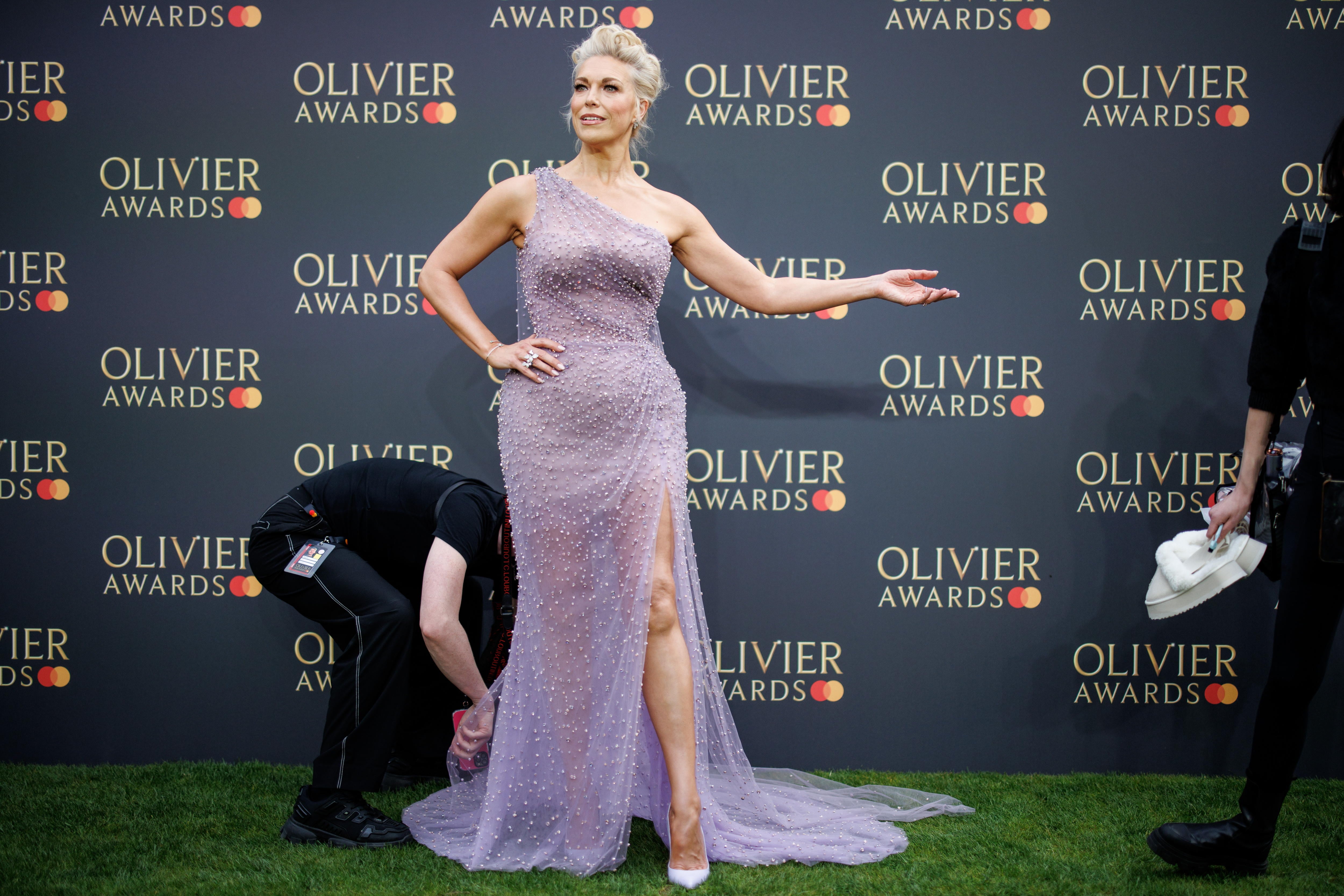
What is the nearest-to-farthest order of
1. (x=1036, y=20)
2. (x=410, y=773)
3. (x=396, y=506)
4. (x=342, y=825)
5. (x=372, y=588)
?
(x=342, y=825), (x=372, y=588), (x=396, y=506), (x=410, y=773), (x=1036, y=20)

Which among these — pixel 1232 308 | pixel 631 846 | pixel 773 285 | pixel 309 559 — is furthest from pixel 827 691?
pixel 1232 308

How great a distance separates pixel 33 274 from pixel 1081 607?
11.7 feet

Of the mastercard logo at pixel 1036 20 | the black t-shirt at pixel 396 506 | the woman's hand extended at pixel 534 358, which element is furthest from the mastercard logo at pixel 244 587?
the mastercard logo at pixel 1036 20

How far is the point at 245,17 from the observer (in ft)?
10.4

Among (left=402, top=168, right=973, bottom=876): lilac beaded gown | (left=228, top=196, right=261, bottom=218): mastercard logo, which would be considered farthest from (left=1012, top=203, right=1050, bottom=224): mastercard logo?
(left=228, top=196, right=261, bottom=218): mastercard logo

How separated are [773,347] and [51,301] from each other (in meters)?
2.34

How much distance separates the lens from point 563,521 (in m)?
2.36

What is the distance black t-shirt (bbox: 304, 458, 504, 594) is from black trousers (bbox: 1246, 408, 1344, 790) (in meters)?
1.88

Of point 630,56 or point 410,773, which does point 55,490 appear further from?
point 630,56

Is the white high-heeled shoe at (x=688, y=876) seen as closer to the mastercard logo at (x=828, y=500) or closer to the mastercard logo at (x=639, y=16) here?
the mastercard logo at (x=828, y=500)

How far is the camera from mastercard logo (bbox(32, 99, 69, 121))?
319 centimetres

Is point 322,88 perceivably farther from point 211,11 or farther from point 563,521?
point 563,521

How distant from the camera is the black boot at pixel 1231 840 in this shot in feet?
7.06

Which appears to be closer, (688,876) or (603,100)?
(688,876)
